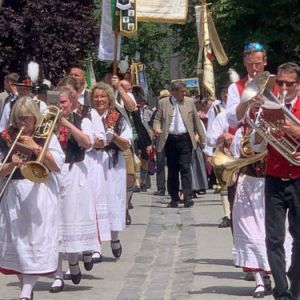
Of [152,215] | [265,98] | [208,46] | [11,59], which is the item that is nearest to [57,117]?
[265,98]

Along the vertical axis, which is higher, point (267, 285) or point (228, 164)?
point (228, 164)

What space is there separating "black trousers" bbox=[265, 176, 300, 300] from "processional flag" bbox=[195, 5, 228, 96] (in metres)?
16.4

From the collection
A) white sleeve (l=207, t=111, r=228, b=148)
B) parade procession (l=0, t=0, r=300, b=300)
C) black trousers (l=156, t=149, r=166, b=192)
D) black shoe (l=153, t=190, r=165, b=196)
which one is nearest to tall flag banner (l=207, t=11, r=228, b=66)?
black trousers (l=156, t=149, r=166, b=192)

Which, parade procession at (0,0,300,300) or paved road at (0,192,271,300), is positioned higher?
parade procession at (0,0,300,300)

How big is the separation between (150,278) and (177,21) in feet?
23.5

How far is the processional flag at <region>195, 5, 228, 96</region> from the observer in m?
25.1

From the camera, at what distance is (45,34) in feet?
98.6

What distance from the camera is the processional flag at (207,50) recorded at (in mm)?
25141

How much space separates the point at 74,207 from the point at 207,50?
16.2 meters

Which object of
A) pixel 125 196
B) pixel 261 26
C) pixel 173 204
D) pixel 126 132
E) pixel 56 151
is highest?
pixel 56 151

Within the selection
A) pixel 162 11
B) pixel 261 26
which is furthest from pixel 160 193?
pixel 261 26

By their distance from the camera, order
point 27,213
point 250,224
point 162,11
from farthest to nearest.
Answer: point 162,11 < point 250,224 < point 27,213

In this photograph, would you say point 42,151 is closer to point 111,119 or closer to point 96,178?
point 96,178

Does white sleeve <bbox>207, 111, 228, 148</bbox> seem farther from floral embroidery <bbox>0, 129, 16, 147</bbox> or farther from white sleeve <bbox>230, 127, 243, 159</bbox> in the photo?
floral embroidery <bbox>0, 129, 16, 147</bbox>
